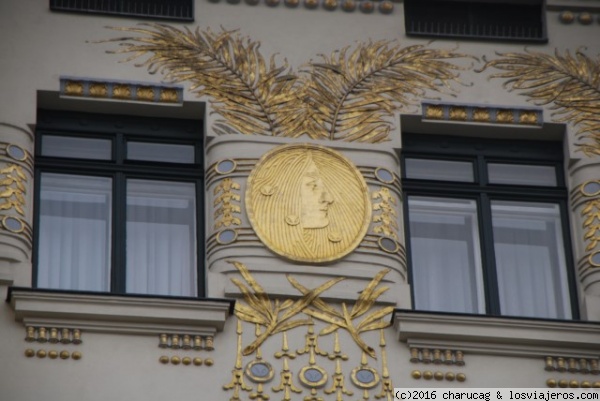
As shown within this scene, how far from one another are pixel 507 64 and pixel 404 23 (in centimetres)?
107

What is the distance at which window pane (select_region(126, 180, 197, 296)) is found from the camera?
20.3 m

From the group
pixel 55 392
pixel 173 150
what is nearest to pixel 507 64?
pixel 173 150

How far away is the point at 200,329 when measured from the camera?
19641 millimetres

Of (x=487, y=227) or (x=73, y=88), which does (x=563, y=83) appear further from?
(x=73, y=88)

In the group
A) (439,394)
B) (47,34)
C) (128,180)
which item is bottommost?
(439,394)

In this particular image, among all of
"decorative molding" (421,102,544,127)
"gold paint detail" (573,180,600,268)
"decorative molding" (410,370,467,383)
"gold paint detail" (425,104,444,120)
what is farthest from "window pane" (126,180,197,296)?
"gold paint detail" (573,180,600,268)

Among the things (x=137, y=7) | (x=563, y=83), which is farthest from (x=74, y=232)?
(x=563, y=83)

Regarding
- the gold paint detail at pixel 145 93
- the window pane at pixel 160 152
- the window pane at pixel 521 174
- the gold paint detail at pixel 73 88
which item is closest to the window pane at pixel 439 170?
the window pane at pixel 521 174

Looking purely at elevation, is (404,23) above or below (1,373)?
above

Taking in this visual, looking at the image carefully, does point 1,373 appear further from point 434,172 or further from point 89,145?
point 434,172

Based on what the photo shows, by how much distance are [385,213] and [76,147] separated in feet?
9.63

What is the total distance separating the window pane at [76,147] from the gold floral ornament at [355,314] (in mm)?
2298

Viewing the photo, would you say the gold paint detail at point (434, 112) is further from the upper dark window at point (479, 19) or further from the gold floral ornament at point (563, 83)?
the upper dark window at point (479, 19)

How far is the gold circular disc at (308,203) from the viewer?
20.2 metres
